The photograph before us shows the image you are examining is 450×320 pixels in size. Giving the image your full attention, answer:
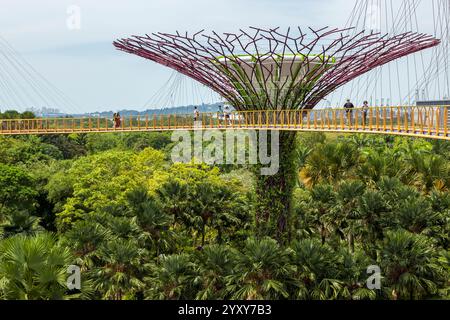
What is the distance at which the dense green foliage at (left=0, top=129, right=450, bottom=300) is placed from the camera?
22.2m

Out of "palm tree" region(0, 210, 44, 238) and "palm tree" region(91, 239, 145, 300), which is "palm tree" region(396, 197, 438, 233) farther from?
"palm tree" region(0, 210, 44, 238)

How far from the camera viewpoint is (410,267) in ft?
78.9

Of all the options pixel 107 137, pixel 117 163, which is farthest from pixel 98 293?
pixel 107 137

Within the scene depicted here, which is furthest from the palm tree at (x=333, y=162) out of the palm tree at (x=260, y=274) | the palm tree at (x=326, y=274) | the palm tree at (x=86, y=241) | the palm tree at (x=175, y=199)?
the palm tree at (x=86, y=241)

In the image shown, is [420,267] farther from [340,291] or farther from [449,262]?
[340,291]

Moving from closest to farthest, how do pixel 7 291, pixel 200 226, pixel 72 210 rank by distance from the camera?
1. pixel 7 291
2. pixel 200 226
3. pixel 72 210

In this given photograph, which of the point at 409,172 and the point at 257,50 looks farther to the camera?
the point at 409,172

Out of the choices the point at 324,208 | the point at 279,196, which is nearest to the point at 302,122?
the point at 279,196

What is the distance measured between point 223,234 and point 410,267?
12.2m

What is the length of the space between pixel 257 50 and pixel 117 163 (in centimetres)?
1704

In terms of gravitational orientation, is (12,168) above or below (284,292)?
above

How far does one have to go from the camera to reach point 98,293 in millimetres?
23812

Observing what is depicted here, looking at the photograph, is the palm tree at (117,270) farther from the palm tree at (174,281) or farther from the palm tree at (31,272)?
the palm tree at (31,272)

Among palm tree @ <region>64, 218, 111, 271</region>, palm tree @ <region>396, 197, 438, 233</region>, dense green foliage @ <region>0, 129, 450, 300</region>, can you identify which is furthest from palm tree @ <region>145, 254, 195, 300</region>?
palm tree @ <region>396, 197, 438, 233</region>
